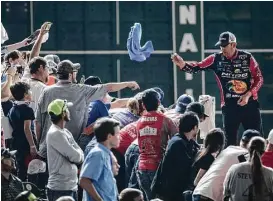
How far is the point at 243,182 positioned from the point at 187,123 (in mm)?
1000

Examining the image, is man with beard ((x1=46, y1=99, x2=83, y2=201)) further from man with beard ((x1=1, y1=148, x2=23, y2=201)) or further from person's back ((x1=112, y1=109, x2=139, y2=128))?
person's back ((x1=112, y1=109, x2=139, y2=128))

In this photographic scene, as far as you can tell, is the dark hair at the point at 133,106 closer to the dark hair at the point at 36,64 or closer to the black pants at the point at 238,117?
the dark hair at the point at 36,64

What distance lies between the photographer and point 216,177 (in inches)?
450

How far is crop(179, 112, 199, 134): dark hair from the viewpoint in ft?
38.5

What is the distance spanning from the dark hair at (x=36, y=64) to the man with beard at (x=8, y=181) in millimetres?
1932

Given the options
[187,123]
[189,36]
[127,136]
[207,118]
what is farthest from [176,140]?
[189,36]

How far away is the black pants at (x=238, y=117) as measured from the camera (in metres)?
13.9

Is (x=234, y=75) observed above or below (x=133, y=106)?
above

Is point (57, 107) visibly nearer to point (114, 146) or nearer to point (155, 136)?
point (114, 146)

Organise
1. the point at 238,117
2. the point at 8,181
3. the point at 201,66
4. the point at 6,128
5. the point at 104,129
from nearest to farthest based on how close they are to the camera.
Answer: the point at 104,129
the point at 8,181
the point at 6,128
the point at 238,117
the point at 201,66

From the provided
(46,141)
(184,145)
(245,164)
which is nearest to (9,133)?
(46,141)

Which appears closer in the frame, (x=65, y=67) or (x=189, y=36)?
(x=65, y=67)

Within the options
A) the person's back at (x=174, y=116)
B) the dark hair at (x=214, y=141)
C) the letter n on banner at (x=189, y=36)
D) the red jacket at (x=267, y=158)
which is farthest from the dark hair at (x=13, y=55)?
the letter n on banner at (x=189, y=36)

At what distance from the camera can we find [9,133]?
1277 centimetres
